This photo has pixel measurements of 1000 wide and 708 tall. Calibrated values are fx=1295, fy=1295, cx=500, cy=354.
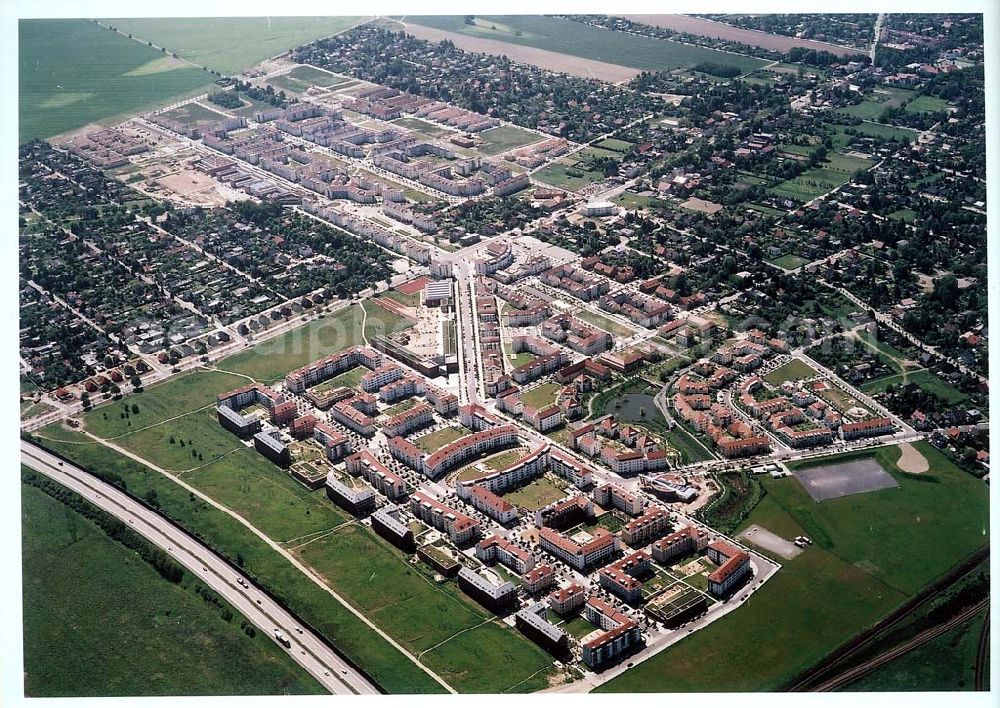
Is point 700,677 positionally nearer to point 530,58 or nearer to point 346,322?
point 346,322

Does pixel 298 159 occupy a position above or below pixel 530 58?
below

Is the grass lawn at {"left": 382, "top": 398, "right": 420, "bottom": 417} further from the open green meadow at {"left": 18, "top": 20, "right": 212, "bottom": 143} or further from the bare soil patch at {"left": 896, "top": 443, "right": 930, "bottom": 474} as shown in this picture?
the bare soil patch at {"left": 896, "top": 443, "right": 930, "bottom": 474}

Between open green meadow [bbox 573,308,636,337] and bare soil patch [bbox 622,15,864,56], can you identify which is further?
bare soil patch [bbox 622,15,864,56]

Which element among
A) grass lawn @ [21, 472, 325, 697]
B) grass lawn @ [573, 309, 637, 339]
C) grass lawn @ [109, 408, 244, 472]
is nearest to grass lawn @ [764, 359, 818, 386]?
grass lawn @ [573, 309, 637, 339]

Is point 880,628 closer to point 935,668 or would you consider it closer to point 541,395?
point 935,668

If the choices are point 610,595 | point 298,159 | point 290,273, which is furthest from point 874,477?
point 298,159

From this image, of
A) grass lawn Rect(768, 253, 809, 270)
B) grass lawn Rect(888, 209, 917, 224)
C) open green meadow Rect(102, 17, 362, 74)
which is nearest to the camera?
open green meadow Rect(102, 17, 362, 74)

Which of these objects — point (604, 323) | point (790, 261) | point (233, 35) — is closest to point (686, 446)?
point (604, 323)
